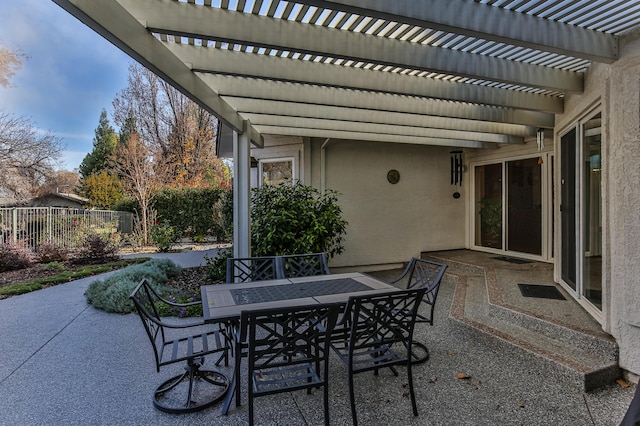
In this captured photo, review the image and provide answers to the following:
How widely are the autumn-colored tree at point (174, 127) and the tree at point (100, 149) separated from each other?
2741 mm

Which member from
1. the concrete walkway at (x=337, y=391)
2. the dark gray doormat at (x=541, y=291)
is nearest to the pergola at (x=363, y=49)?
the concrete walkway at (x=337, y=391)

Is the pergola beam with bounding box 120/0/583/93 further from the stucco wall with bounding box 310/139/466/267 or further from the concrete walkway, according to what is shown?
the stucco wall with bounding box 310/139/466/267

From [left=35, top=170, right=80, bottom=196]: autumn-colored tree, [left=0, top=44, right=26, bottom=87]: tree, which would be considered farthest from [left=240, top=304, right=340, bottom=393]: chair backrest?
[left=35, top=170, right=80, bottom=196]: autumn-colored tree

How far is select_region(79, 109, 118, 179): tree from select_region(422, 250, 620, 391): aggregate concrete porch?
21746 mm

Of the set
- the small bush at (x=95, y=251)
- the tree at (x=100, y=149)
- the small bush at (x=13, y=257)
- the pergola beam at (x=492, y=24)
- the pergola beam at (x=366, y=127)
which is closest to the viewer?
the pergola beam at (x=492, y=24)

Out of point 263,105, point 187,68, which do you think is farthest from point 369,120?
point 187,68

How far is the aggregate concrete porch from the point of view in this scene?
277cm

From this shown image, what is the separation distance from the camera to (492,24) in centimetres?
232

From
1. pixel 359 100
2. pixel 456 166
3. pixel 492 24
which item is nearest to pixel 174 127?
pixel 456 166

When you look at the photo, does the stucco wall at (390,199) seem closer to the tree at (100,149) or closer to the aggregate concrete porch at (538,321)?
the aggregate concrete porch at (538,321)

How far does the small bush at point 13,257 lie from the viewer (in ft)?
25.0

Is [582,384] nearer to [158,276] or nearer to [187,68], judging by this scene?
[187,68]

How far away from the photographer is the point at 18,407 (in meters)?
2.54

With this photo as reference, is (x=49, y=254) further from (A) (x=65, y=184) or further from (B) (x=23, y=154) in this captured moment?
(A) (x=65, y=184)
